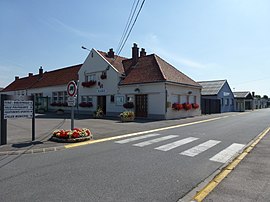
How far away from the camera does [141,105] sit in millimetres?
23109

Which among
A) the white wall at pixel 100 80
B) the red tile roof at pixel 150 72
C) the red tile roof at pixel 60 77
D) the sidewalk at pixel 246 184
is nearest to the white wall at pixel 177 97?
the red tile roof at pixel 150 72

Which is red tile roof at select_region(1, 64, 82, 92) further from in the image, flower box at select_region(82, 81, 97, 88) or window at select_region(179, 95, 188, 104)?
window at select_region(179, 95, 188, 104)

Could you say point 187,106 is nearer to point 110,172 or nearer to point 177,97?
point 177,97

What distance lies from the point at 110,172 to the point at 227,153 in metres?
4.30

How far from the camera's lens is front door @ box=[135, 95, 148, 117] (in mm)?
22750

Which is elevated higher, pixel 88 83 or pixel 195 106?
pixel 88 83

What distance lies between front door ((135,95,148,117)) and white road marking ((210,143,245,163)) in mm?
13678

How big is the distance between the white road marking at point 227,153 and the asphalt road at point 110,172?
0.10 ft

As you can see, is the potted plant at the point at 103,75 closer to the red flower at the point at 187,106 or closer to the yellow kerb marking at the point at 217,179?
the red flower at the point at 187,106

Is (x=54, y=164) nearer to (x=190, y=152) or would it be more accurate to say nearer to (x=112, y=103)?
(x=190, y=152)

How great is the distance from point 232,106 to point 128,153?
42070 millimetres

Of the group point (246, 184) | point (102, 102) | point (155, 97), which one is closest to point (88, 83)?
point (102, 102)

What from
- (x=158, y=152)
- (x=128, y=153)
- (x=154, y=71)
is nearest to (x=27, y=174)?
(x=128, y=153)

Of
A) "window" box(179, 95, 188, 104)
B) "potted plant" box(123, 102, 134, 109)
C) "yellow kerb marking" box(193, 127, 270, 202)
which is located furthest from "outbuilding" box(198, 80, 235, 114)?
"yellow kerb marking" box(193, 127, 270, 202)
